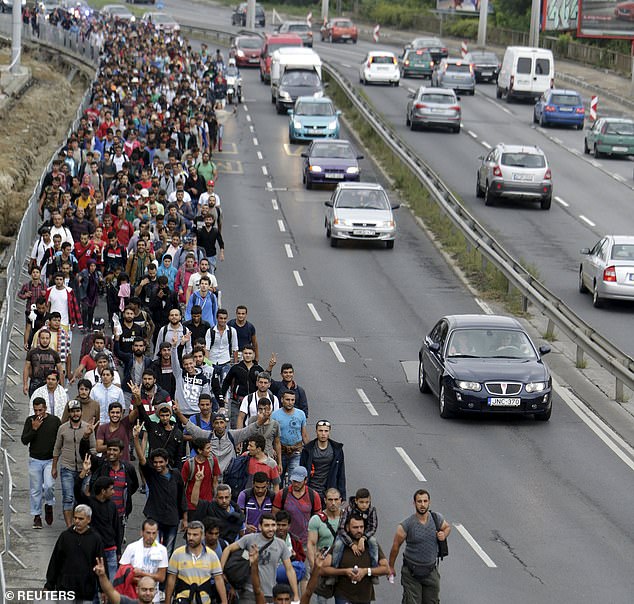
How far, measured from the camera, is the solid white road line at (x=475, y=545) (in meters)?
15.8

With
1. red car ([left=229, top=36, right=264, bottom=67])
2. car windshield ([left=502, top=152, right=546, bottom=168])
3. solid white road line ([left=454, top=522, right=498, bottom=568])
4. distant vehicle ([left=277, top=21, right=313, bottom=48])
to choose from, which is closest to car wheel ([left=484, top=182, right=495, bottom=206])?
car windshield ([left=502, top=152, right=546, bottom=168])

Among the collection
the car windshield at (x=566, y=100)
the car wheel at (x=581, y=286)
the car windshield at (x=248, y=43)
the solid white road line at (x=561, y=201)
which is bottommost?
the car windshield at (x=248, y=43)

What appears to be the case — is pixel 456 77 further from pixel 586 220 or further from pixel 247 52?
pixel 586 220

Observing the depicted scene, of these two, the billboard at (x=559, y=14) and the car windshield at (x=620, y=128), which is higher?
the car windshield at (x=620, y=128)

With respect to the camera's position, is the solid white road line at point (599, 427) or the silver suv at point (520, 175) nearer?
the solid white road line at point (599, 427)

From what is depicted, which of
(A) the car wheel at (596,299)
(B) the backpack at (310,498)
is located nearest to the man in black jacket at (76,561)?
(B) the backpack at (310,498)

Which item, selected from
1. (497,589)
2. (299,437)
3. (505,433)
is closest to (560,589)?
(497,589)

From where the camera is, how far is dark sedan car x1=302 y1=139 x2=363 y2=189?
42.9m

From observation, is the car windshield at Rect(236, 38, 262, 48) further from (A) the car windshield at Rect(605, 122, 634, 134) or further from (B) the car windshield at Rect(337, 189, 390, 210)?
(B) the car windshield at Rect(337, 189, 390, 210)

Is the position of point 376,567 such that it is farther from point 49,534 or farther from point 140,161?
point 140,161

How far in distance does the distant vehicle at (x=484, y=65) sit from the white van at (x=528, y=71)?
8861 millimetres

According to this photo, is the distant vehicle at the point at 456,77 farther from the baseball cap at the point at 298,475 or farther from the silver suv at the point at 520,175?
the baseball cap at the point at 298,475

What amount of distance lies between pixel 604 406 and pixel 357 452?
483 centimetres

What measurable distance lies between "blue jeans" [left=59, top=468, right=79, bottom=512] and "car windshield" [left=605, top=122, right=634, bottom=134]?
37.2 metres
